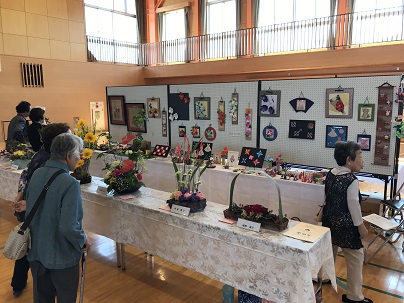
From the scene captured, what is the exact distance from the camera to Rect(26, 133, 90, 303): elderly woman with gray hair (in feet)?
6.11

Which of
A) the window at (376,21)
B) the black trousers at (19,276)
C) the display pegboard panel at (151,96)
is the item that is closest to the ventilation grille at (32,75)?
the display pegboard panel at (151,96)

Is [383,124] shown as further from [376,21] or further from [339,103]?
[376,21]

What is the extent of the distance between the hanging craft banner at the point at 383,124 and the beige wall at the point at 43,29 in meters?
8.41

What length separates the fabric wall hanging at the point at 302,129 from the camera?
13.5 ft

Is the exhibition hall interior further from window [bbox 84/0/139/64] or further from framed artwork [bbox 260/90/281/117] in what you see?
window [bbox 84/0/139/64]

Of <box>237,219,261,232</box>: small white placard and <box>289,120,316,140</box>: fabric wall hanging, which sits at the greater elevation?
<box>289,120,316,140</box>: fabric wall hanging

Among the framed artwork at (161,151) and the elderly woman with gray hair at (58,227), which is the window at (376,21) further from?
the elderly woman with gray hair at (58,227)

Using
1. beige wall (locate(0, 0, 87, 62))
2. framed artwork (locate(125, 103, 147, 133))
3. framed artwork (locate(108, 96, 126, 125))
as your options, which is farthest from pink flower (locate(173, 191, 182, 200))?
beige wall (locate(0, 0, 87, 62))

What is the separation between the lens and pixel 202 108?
201 inches

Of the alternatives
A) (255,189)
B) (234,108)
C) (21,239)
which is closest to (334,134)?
(255,189)

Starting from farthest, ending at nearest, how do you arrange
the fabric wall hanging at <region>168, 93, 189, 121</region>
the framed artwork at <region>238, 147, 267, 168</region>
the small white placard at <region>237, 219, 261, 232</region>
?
the fabric wall hanging at <region>168, 93, 189, 121</region> → the framed artwork at <region>238, 147, 267, 168</region> → the small white placard at <region>237, 219, 261, 232</region>

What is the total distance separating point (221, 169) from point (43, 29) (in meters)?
7.41

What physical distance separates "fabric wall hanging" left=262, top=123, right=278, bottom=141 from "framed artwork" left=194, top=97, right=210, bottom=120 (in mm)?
995

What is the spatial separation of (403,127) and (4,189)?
5.02m
